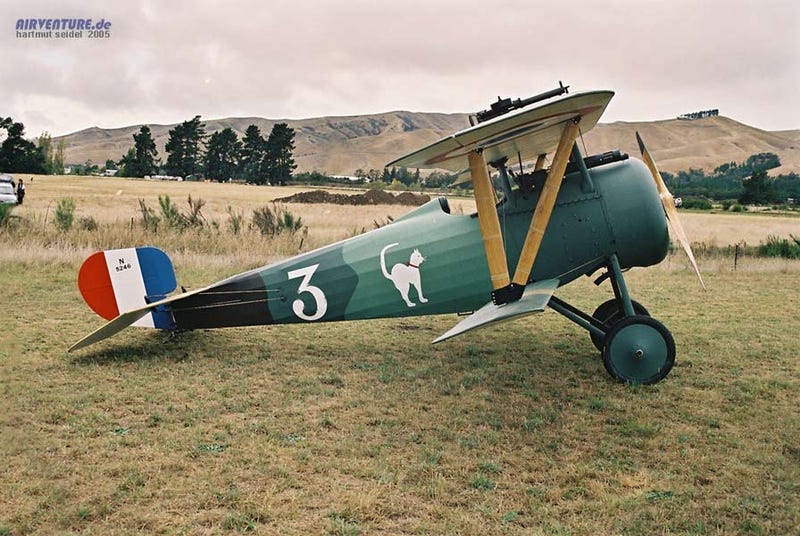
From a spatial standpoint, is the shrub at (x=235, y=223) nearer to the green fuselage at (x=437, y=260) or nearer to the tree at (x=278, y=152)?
the green fuselage at (x=437, y=260)

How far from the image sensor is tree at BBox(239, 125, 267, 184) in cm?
3847

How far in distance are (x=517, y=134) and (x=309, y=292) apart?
108 inches

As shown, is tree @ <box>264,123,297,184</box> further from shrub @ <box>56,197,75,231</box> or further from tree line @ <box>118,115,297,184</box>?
shrub @ <box>56,197,75,231</box>

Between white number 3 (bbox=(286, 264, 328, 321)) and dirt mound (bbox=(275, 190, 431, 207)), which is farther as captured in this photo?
dirt mound (bbox=(275, 190, 431, 207))

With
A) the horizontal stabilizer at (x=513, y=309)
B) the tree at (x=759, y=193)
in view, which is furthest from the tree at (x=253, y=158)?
the horizontal stabilizer at (x=513, y=309)

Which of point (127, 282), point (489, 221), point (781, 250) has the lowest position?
point (781, 250)

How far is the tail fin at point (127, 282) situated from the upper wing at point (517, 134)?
312cm

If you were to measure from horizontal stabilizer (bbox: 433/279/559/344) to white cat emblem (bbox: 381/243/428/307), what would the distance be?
3.18 feet

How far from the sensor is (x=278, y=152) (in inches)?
1548

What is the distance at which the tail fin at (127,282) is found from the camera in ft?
20.4

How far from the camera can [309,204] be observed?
3078 cm

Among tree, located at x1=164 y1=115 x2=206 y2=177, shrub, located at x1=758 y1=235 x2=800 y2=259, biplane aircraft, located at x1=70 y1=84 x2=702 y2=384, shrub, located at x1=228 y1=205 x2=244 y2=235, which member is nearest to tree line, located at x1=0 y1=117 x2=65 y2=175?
shrub, located at x1=228 y1=205 x2=244 y2=235

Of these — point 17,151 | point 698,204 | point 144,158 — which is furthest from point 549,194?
point 144,158

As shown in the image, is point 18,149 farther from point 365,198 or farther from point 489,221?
point 365,198
